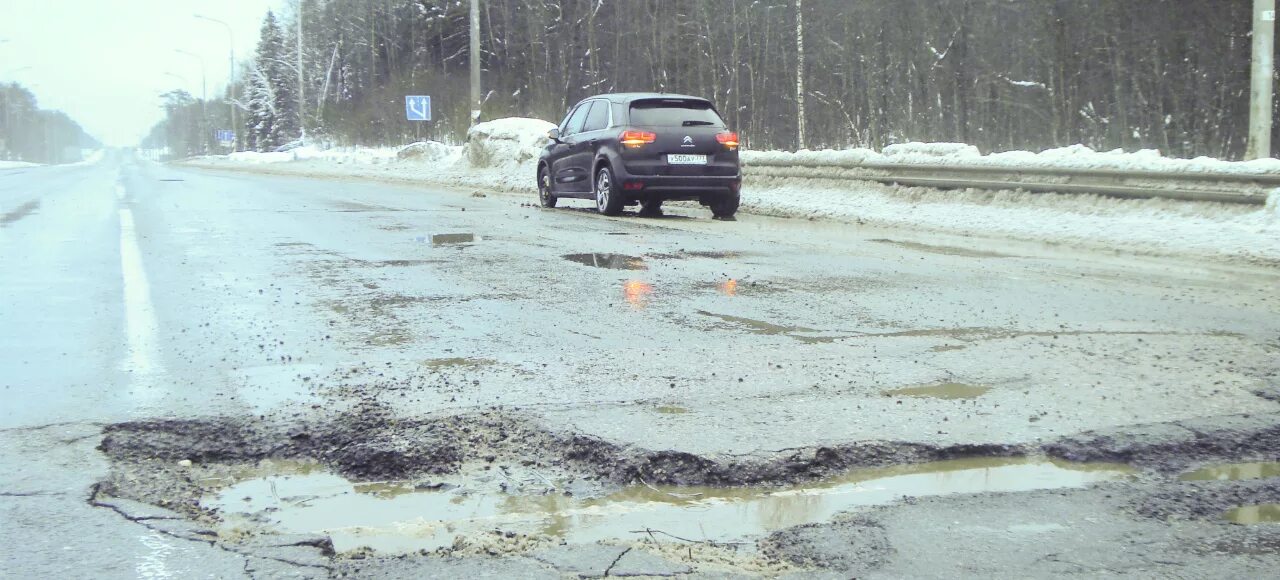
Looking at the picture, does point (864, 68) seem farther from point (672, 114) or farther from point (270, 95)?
point (270, 95)

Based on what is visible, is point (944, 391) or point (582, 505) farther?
point (944, 391)

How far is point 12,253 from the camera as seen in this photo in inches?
416

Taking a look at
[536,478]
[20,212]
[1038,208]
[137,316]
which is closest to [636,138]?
[1038,208]

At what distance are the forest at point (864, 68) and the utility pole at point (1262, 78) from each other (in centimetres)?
1221

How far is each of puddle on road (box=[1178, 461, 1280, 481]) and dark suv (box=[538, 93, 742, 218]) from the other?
11501 millimetres

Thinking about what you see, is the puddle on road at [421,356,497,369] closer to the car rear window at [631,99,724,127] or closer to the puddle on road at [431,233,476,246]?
the puddle on road at [431,233,476,246]

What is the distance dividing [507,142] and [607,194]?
561 inches

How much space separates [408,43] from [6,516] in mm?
76923

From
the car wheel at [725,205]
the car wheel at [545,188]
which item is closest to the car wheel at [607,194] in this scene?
the car wheel at [725,205]

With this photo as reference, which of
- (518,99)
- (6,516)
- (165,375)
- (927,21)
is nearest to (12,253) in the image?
(165,375)

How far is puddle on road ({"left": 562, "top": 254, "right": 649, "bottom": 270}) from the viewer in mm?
9312

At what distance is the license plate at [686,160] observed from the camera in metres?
15.1

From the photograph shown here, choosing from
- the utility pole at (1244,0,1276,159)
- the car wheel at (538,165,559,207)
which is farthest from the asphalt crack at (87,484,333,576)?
the utility pole at (1244,0,1276,159)

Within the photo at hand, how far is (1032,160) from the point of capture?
1667cm
